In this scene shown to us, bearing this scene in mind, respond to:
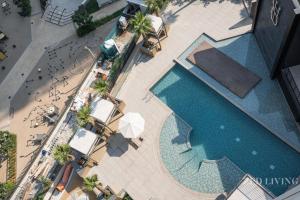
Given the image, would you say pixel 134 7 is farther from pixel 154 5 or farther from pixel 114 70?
pixel 114 70

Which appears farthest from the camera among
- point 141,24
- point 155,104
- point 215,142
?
point 155,104

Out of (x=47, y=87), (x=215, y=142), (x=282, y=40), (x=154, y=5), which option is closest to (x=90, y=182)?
(x=215, y=142)

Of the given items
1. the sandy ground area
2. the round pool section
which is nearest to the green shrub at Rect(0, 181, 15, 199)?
the sandy ground area

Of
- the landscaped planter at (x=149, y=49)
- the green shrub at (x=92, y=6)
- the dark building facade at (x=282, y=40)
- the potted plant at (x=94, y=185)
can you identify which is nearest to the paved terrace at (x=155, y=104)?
the landscaped planter at (x=149, y=49)

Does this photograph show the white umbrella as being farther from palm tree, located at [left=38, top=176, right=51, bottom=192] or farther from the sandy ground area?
the sandy ground area

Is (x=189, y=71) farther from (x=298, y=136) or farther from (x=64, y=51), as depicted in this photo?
(x=64, y=51)

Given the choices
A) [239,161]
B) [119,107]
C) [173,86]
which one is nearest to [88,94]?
[119,107]
